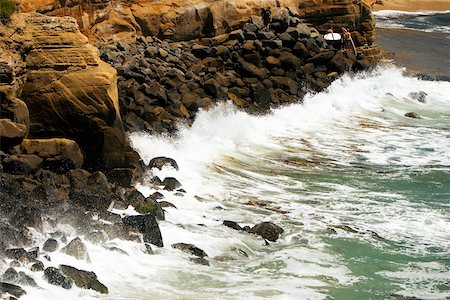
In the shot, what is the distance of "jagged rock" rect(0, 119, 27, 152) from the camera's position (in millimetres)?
13297

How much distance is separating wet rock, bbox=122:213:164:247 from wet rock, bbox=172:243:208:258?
267 mm

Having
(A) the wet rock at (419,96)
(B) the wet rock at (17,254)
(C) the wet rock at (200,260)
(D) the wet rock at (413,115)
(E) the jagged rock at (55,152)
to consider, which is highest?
(E) the jagged rock at (55,152)

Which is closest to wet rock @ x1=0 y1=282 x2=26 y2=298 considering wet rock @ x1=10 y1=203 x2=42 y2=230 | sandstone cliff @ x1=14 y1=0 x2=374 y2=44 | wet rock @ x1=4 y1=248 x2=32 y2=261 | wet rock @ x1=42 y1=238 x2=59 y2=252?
wet rock @ x1=4 y1=248 x2=32 y2=261

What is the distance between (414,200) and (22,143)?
7.81 metres

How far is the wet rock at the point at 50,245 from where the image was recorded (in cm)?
1112

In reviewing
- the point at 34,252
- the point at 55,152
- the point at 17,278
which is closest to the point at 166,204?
the point at 55,152

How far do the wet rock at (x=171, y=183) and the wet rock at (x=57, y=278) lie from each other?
17.6ft

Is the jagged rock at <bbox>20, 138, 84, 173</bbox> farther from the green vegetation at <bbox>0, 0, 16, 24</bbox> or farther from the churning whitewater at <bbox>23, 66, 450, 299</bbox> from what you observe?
the green vegetation at <bbox>0, 0, 16, 24</bbox>

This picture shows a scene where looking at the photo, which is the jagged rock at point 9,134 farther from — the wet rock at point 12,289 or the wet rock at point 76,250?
the wet rock at point 12,289

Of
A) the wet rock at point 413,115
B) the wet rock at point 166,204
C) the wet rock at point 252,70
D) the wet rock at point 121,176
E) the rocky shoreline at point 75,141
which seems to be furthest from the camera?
the wet rock at point 413,115

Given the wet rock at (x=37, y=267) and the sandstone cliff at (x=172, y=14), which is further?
the sandstone cliff at (x=172, y=14)

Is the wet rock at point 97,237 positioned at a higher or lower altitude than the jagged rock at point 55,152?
lower

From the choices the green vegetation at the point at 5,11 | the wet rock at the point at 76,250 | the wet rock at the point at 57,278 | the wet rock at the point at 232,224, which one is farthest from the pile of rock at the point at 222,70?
the wet rock at the point at 57,278

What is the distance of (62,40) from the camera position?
15578 millimetres
